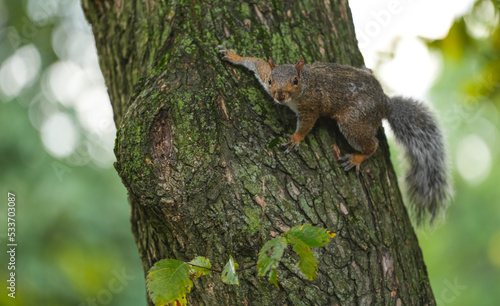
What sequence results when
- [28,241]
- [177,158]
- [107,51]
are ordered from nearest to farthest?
[177,158], [107,51], [28,241]

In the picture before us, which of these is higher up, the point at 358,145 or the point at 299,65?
the point at 299,65

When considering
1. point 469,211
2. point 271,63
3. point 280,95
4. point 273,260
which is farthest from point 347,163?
point 469,211

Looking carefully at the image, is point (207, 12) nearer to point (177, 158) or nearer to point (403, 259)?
point (177, 158)

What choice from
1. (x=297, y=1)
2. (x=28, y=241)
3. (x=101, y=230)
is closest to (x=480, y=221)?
(x=101, y=230)

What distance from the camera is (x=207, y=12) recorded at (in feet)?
6.41

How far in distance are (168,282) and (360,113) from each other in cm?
135

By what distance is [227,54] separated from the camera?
187 centimetres

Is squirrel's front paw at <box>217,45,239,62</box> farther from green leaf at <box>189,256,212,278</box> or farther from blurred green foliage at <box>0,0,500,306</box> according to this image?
blurred green foliage at <box>0,0,500,306</box>

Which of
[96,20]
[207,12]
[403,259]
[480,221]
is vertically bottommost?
[403,259]

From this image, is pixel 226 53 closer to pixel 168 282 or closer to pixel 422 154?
pixel 168 282

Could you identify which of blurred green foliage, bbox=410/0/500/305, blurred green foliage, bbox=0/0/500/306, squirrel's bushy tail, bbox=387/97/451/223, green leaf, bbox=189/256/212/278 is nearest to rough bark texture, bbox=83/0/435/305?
green leaf, bbox=189/256/212/278

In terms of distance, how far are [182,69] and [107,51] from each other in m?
0.71

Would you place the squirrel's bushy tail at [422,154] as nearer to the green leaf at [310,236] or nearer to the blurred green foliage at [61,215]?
the green leaf at [310,236]

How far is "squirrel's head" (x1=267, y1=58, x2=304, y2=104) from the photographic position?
6.32 ft
